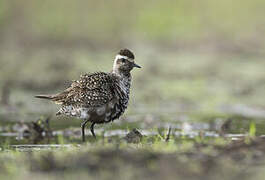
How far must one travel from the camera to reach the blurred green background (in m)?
15.7

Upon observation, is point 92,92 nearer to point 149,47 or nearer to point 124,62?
point 124,62

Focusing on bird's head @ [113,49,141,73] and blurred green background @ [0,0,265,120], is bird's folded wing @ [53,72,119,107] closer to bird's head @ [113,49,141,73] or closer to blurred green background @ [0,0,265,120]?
bird's head @ [113,49,141,73]

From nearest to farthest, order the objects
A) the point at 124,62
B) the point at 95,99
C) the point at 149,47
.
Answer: the point at 95,99
the point at 124,62
the point at 149,47

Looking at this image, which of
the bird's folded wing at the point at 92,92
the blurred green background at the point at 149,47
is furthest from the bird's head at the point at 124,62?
the blurred green background at the point at 149,47

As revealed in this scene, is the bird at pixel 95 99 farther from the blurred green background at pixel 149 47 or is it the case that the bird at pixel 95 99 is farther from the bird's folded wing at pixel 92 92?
the blurred green background at pixel 149 47

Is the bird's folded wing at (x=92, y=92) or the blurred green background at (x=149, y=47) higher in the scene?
the blurred green background at (x=149, y=47)

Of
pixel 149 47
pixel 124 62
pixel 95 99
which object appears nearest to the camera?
pixel 95 99

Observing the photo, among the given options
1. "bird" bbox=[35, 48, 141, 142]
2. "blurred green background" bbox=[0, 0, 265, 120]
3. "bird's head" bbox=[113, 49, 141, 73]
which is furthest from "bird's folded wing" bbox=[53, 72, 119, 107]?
"blurred green background" bbox=[0, 0, 265, 120]

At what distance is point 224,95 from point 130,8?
9.86m

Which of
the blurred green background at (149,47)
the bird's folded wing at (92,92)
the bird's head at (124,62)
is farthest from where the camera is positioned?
the blurred green background at (149,47)

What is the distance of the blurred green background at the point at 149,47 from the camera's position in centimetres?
1570

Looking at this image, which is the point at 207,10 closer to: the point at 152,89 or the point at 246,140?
the point at 152,89

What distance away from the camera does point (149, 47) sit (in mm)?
23562

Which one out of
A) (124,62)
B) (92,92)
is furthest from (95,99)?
(124,62)
